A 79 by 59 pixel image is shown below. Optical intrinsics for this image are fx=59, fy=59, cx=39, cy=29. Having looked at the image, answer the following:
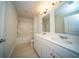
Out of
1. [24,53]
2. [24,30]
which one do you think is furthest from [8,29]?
[24,30]

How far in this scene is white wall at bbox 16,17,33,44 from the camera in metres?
5.09

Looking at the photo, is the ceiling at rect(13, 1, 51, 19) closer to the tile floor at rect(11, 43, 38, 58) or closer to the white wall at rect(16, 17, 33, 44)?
the white wall at rect(16, 17, 33, 44)

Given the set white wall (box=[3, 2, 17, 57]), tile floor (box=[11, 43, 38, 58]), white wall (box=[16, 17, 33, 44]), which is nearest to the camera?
white wall (box=[3, 2, 17, 57])

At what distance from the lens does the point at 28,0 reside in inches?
89.0

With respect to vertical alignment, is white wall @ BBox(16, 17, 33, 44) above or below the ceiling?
below

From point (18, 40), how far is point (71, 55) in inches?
185

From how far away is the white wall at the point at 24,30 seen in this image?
5.09 meters

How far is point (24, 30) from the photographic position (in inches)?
210

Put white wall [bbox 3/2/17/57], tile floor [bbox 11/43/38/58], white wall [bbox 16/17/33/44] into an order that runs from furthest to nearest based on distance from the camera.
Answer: white wall [bbox 16/17/33/44], tile floor [bbox 11/43/38/58], white wall [bbox 3/2/17/57]

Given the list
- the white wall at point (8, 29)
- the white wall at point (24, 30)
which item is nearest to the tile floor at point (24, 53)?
the white wall at point (8, 29)

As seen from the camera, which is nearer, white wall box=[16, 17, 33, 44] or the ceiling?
the ceiling

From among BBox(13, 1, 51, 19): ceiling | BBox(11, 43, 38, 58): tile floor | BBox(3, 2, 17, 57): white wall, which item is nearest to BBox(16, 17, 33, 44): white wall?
BBox(13, 1, 51, 19): ceiling

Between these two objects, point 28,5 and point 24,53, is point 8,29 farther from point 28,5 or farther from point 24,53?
point 28,5

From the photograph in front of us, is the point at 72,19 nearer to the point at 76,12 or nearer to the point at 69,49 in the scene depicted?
the point at 76,12
